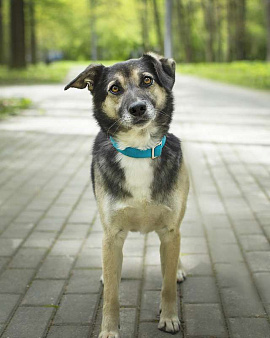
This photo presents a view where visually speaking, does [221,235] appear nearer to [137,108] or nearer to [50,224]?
[50,224]

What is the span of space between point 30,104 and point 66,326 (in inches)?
510

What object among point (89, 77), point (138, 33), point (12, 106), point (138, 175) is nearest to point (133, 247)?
point (138, 175)

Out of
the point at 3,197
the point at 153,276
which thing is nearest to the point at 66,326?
the point at 153,276

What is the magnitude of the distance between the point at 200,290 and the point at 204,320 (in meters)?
0.44

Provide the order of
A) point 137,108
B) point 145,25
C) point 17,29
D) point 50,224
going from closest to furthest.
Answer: point 137,108 < point 50,224 < point 17,29 < point 145,25

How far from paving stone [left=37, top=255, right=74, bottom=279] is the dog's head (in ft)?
4.54

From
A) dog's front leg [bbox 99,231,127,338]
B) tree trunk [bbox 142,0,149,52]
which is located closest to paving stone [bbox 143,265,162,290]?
dog's front leg [bbox 99,231,127,338]

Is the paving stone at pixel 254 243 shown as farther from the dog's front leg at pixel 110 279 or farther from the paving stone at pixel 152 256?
the dog's front leg at pixel 110 279

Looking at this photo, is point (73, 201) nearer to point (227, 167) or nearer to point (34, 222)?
point (34, 222)

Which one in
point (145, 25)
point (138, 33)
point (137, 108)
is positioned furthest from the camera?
point (138, 33)

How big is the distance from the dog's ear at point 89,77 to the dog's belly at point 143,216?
3.09 ft

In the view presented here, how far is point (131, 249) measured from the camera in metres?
4.67

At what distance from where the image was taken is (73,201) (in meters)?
6.14

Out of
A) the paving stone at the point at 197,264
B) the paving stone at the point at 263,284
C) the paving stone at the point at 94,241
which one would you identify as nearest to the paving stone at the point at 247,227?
the paving stone at the point at 197,264
